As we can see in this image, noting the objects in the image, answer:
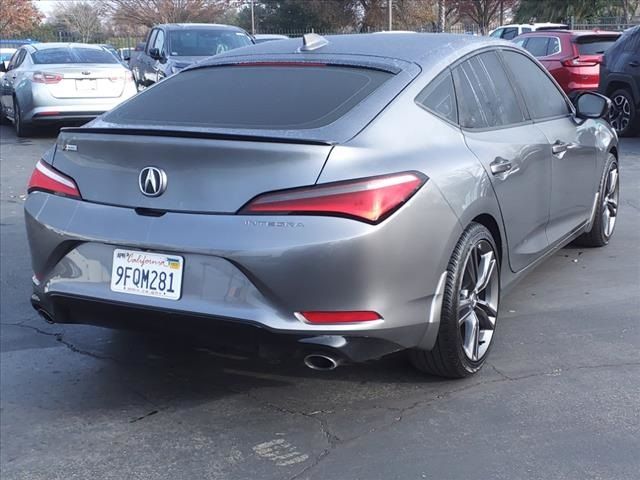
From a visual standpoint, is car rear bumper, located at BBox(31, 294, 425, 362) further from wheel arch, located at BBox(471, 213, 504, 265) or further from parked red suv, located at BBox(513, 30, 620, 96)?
parked red suv, located at BBox(513, 30, 620, 96)

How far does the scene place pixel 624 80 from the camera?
1303 centimetres

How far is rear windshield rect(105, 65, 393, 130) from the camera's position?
12.6ft

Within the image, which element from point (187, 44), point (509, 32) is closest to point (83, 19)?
point (509, 32)

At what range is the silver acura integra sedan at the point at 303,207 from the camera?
3.38m

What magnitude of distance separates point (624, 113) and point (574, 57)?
315cm

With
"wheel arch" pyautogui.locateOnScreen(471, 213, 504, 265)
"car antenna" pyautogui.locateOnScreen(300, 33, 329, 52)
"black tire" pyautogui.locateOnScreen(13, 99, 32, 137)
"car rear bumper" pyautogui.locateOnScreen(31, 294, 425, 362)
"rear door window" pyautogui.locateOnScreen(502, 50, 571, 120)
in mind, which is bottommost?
"black tire" pyautogui.locateOnScreen(13, 99, 32, 137)

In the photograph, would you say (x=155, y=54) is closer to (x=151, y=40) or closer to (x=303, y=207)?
(x=151, y=40)

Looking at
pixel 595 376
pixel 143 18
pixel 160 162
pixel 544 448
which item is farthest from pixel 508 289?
pixel 143 18

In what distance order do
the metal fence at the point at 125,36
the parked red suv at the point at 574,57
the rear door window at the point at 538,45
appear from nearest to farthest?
the parked red suv at the point at 574,57 < the rear door window at the point at 538,45 < the metal fence at the point at 125,36

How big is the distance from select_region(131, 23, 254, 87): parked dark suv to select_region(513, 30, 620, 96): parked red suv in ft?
17.9

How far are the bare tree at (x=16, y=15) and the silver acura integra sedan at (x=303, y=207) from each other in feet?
127

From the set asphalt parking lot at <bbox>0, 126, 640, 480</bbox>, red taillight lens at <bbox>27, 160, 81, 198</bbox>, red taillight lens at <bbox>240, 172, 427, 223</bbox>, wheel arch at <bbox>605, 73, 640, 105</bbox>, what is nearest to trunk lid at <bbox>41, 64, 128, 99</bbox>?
wheel arch at <bbox>605, 73, 640, 105</bbox>

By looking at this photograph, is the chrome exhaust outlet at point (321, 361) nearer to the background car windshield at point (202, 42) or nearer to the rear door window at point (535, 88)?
the rear door window at point (535, 88)

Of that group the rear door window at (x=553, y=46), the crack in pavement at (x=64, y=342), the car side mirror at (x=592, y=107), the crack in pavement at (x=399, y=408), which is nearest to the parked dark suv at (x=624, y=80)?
the rear door window at (x=553, y=46)
